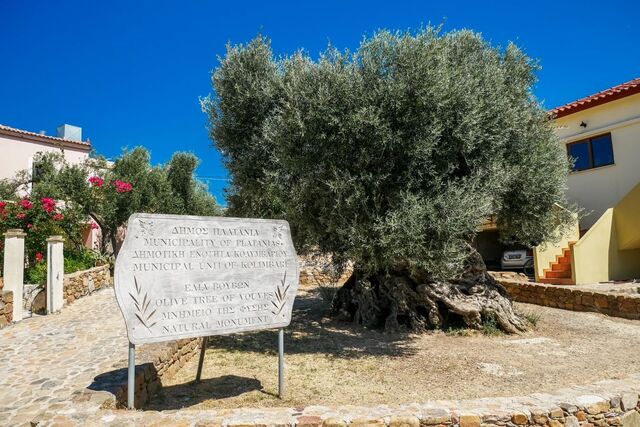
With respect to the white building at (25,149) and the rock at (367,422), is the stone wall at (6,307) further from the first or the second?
the white building at (25,149)

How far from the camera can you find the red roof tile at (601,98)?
14746 millimetres

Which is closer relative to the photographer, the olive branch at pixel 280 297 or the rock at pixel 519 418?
the rock at pixel 519 418

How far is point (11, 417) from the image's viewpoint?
14.0 feet

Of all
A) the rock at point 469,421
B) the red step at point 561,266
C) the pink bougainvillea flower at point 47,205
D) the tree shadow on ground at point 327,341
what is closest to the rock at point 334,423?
the rock at point 469,421

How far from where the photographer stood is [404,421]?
3838mm

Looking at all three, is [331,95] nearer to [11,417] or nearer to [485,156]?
[485,156]

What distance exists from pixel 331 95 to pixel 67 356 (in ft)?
19.5

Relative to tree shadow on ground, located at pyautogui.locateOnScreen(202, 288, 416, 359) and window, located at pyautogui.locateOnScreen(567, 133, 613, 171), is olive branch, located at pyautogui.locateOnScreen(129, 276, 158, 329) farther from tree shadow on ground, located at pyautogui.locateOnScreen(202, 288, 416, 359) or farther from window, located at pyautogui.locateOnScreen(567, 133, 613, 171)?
window, located at pyautogui.locateOnScreen(567, 133, 613, 171)

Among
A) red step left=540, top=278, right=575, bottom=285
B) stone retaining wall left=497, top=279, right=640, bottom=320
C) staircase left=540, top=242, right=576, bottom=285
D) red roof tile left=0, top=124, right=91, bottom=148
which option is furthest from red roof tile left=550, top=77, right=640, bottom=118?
red roof tile left=0, top=124, right=91, bottom=148

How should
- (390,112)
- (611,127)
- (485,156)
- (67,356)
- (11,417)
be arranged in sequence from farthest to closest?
(611,127)
(485,156)
(390,112)
(67,356)
(11,417)

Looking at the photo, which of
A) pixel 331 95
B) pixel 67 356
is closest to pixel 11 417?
pixel 67 356

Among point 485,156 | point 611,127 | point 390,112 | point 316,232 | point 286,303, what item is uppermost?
point 611,127

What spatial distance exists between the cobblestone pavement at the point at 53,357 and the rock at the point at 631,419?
5.34 meters

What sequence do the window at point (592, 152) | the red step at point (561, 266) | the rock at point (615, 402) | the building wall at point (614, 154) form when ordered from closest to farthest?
the rock at point (615, 402), the red step at point (561, 266), the building wall at point (614, 154), the window at point (592, 152)
